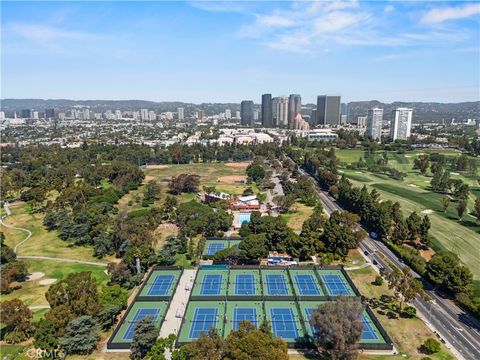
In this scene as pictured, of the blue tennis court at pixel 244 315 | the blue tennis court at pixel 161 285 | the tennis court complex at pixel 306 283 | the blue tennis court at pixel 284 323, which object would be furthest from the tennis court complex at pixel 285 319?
the blue tennis court at pixel 161 285

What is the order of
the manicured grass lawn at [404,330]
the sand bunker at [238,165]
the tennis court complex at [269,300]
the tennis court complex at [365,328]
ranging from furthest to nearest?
the sand bunker at [238,165]
the tennis court complex at [269,300]
the tennis court complex at [365,328]
the manicured grass lawn at [404,330]

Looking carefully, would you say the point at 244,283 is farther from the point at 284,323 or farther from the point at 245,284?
the point at 284,323

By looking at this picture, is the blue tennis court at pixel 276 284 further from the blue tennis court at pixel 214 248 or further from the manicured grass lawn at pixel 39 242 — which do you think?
the manicured grass lawn at pixel 39 242

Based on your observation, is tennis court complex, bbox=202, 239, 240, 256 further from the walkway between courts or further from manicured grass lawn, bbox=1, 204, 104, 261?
manicured grass lawn, bbox=1, 204, 104, 261

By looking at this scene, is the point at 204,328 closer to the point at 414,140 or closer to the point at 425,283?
the point at 425,283

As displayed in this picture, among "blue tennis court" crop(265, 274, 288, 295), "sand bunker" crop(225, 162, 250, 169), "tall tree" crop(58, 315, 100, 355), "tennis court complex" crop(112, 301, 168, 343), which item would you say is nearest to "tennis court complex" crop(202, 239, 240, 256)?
"blue tennis court" crop(265, 274, 288, 295)

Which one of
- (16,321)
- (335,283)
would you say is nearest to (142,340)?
(16,321)
